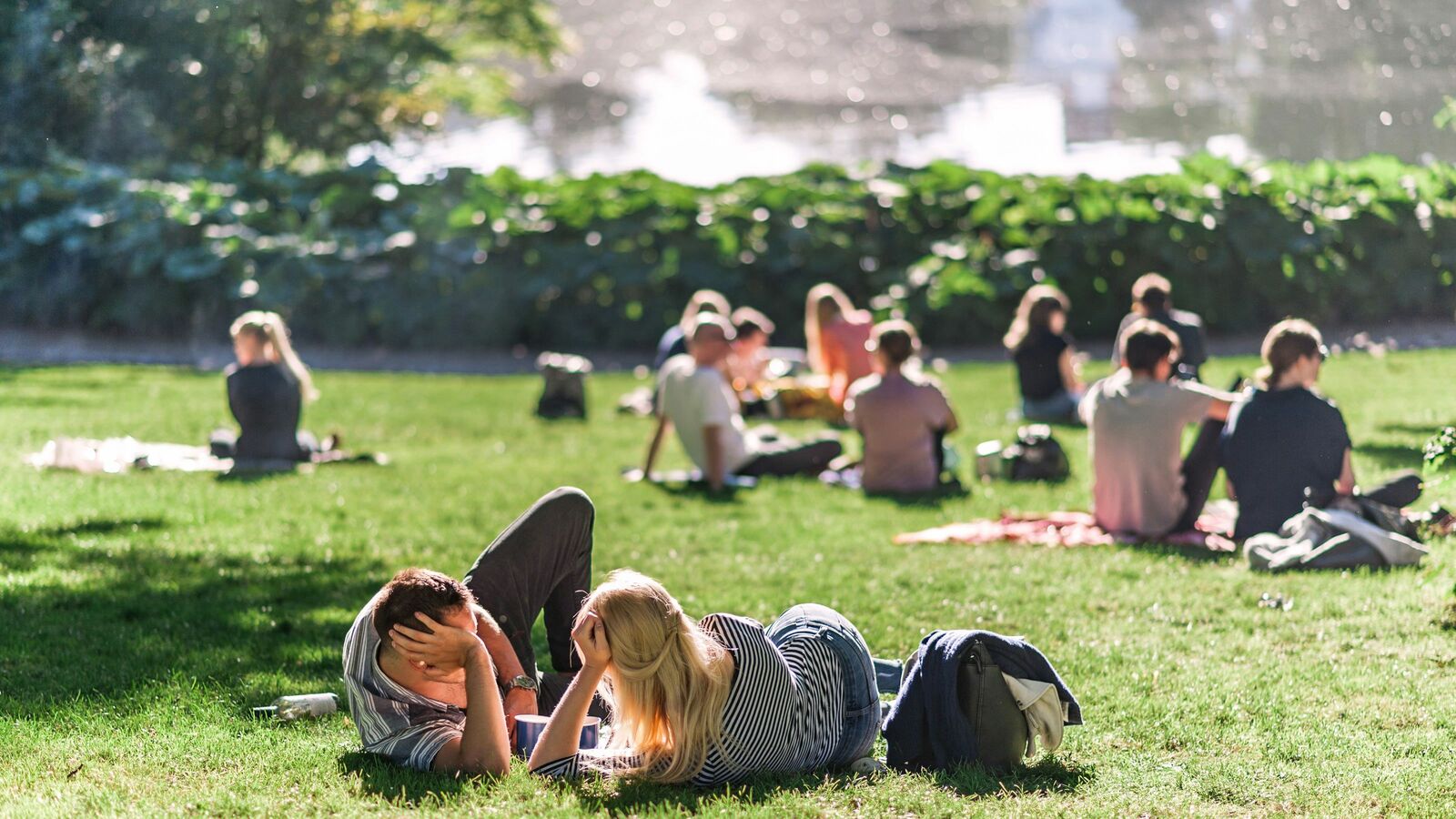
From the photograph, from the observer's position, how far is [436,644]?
478cm

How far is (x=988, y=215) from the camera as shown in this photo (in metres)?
17.8

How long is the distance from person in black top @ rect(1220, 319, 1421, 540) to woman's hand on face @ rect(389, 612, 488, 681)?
15.7ft

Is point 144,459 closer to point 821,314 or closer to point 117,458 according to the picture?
point 117,458

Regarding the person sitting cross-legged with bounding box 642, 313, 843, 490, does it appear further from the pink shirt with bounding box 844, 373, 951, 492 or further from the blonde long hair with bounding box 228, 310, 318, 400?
the blonde long hair with bounding box 228, 310, 318, 400

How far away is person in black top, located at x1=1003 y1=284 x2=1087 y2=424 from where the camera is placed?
12.7 m

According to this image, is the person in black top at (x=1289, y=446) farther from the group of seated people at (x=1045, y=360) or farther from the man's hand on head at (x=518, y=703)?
the man's hand on head at (x=518, y=703)

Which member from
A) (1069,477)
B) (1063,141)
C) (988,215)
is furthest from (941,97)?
(1069,477)

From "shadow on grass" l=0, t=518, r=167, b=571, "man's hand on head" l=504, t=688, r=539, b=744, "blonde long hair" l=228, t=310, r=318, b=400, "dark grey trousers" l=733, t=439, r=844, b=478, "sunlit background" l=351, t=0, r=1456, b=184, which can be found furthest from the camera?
"sunlit background" l=351, t=0, r=1456, b=184

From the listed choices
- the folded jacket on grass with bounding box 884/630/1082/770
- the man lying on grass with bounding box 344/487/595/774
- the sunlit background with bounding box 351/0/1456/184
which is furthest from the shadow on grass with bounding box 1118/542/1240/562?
the sunlit background with bounding box 351/0/1456/184

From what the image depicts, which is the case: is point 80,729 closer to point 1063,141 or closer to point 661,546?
point 661,546

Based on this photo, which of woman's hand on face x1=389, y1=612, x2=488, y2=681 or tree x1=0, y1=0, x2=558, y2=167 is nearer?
woman's hand on face x1=389, y1=612, x2=488, y2=681

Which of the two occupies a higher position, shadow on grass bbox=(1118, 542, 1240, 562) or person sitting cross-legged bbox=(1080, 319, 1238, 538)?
person sitting cross-legged bbox=(1080, 319, 1238, 538)

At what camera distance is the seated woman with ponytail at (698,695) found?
14.8ft

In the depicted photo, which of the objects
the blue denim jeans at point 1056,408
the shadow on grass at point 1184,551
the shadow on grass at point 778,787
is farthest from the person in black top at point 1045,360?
the shadow on grass at point 778,787
